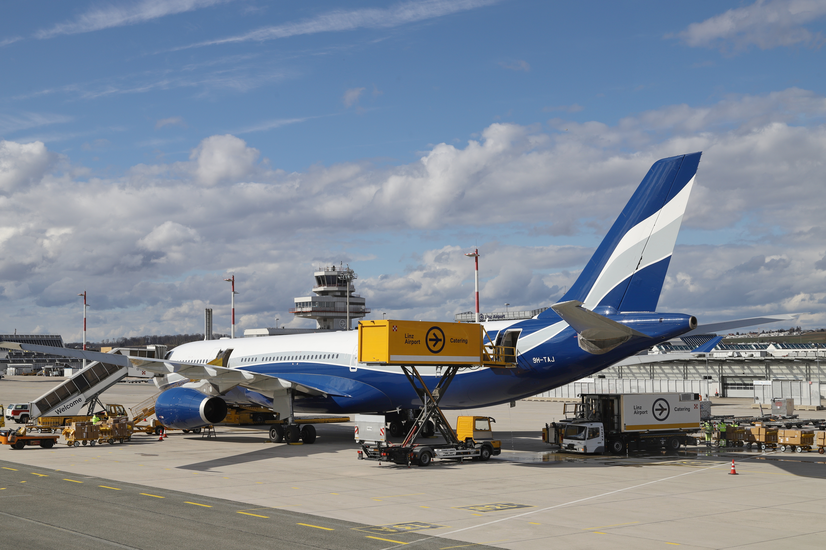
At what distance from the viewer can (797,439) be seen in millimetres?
30109

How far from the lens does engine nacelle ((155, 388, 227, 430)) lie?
109 feet

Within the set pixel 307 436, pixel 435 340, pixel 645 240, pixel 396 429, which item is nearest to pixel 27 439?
pixel 307 436

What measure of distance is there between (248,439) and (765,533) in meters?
26.4

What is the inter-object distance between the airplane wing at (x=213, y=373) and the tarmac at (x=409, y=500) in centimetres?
314

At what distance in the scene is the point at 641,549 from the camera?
1341 cm

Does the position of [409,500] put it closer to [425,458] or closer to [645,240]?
[425,458]

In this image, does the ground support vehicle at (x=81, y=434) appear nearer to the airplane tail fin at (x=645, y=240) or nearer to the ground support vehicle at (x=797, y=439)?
the airplane tail fin at (x=645, y=240)

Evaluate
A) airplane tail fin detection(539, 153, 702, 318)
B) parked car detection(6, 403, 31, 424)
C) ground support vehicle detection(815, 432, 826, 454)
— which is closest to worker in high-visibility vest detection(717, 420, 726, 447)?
ground support vehicle detection(815, 432, 826, 454)

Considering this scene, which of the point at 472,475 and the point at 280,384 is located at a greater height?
the point at 280,384

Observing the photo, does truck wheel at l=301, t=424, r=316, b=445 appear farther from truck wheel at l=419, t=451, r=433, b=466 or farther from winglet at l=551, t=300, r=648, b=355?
winglet at l=551, t=300, r=648, b=355

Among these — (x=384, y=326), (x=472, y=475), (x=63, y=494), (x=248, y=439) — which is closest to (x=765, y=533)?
(x=472, y=475)

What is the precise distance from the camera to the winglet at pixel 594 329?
2183 centimetres

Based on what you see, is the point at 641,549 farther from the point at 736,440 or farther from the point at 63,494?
the point at 736,440

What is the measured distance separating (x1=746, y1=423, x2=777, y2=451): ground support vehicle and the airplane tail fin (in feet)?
30.9
